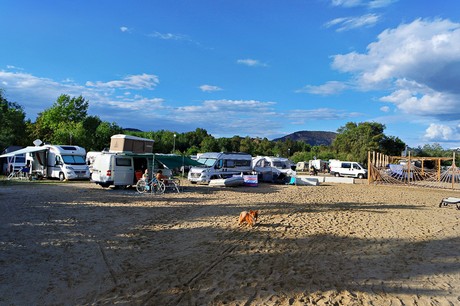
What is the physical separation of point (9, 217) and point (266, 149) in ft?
275

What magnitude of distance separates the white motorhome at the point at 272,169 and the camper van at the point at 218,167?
6.95 ft

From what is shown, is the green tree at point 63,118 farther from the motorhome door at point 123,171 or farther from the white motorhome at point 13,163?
the motorhome door at point 123,171

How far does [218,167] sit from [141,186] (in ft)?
24.3

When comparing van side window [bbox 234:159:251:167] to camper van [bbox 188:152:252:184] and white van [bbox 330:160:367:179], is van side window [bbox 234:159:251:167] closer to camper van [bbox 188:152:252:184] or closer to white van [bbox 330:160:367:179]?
camper van [bbox 188:152:252:184]

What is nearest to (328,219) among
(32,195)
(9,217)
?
(9,217)

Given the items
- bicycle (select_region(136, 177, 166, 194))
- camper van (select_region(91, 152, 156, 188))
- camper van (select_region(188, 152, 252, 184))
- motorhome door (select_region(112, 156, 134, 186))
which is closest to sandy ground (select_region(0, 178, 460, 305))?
bicycle (select_region(136, 177, 166, 194))

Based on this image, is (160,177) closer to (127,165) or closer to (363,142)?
(127,165)

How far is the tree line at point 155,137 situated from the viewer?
40219 mm

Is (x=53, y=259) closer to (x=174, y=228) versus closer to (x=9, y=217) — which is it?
(x=174, y=228)

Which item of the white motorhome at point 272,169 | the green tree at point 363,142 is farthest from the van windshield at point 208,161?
the green tree at point 363,142

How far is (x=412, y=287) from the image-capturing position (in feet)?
18.1

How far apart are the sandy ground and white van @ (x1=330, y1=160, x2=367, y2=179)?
30000 millimetres

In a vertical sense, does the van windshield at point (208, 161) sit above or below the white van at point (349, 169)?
above

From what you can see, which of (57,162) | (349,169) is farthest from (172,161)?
(349,169)
